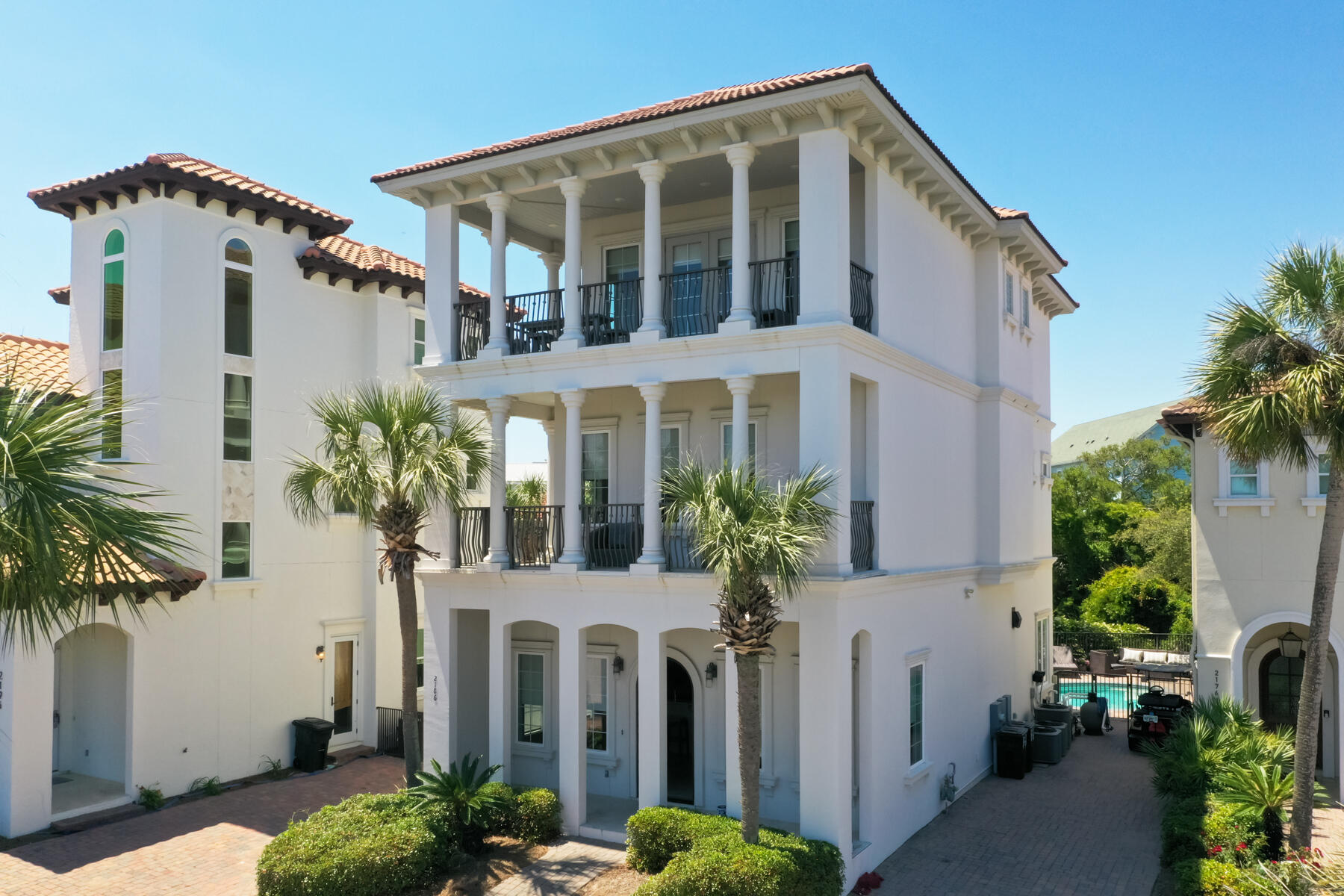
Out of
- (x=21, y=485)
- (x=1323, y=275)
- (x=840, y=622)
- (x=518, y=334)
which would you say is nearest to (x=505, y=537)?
(x=518, y=334)

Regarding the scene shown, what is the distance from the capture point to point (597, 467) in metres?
17.3

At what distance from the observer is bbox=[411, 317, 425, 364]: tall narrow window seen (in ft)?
72.6

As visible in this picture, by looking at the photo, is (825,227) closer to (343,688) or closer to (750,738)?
(750,738)

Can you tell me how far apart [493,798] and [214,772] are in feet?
22.5

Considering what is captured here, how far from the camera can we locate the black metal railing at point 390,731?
20.3 m

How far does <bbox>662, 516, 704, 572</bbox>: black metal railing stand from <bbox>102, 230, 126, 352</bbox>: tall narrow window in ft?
35.9

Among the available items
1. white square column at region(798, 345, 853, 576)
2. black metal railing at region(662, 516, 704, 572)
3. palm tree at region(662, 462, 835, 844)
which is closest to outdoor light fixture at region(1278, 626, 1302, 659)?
white square column at region(798, 345, 853, 576)

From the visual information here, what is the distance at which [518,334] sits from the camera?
1669cm

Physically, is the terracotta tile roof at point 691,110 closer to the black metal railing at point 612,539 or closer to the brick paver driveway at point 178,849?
the black metal railing at point 612,539

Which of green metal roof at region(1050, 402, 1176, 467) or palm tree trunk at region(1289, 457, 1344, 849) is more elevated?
green metal roof at region(1050, 402, 1176, 467)

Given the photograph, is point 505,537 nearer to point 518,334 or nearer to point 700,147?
point 518,334

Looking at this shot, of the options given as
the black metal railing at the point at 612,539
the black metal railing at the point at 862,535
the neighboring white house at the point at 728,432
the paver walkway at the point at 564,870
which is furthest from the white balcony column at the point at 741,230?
the paver walkway at the point at 564,870

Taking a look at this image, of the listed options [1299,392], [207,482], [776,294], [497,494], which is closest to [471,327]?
[497,494]

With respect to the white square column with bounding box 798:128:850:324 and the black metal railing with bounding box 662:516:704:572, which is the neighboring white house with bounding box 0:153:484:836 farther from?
the white square column with bounding box 798:128:850:324
